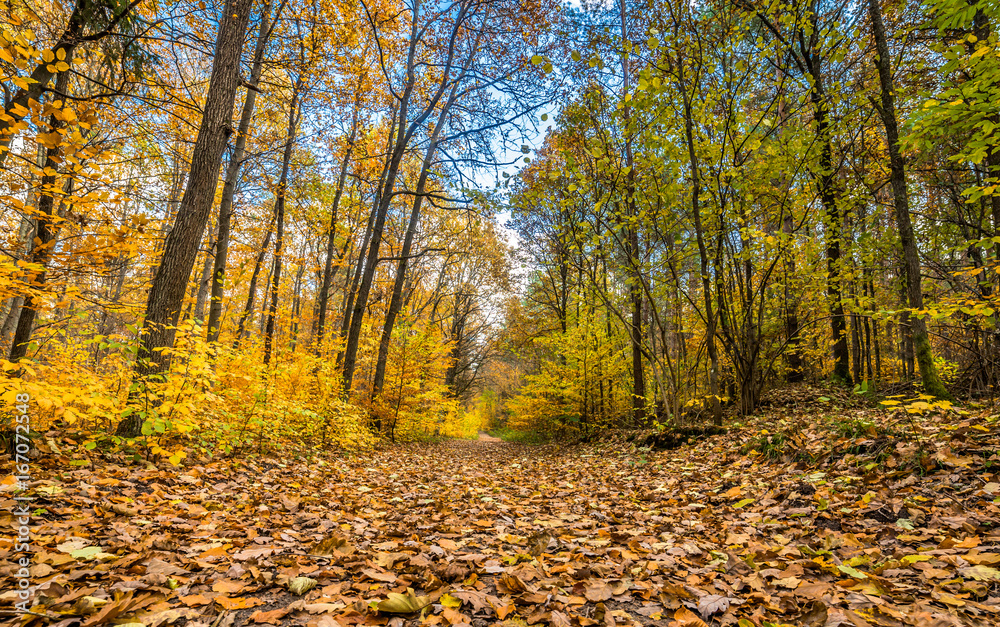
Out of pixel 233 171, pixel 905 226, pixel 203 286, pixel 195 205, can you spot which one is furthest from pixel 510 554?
pixel 233 171

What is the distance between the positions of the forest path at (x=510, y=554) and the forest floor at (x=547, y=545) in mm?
12

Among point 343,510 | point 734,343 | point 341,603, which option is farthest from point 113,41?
point 734,343

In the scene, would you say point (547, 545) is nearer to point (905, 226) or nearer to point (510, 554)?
point (510, 554)

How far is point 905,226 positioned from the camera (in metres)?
5.75

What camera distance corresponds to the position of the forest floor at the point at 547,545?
1.61 meters

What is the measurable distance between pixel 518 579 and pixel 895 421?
506 centimetres

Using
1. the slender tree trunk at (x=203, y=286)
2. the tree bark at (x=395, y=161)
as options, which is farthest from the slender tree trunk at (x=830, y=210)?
the slender tree trunk at (x=203, y=286)

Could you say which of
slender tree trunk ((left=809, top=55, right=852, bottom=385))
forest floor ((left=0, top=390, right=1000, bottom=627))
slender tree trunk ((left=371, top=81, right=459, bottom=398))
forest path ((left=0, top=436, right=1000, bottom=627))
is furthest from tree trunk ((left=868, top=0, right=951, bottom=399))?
slender tree trunk ((left=371, top=81, right=459, bottom=398))

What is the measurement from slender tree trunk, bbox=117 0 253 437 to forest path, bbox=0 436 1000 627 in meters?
1.34

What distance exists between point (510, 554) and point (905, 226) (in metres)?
7.22

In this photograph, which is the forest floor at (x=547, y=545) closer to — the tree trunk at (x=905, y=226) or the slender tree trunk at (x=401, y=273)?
the tree trunk at (x=905, y=226)

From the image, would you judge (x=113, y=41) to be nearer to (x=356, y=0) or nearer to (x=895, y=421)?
(x=356, y=0)

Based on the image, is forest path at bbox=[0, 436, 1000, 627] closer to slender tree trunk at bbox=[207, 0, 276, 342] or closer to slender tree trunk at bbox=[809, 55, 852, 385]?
slender tree trunk at bbox=[809, 55, 852, 385]

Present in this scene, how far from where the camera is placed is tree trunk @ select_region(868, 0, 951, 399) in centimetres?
546
